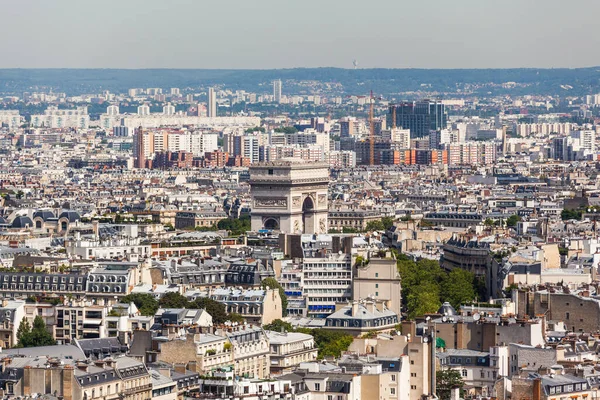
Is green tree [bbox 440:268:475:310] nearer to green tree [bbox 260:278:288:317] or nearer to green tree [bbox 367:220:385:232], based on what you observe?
green tree [bbox 260:278:288:317]

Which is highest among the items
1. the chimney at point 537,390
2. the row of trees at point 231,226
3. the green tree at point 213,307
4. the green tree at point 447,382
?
the chimney at point 537,390

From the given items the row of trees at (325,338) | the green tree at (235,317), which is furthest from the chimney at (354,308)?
the green tree at (235,317)

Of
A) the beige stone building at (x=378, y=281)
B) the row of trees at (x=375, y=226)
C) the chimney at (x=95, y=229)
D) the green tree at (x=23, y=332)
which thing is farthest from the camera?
the row of trees at (x=375, y=226)

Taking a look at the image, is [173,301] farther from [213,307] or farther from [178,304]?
[213,307]

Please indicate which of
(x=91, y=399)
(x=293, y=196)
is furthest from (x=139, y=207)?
(x=91, y=399)

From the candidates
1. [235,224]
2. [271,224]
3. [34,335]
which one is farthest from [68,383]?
[235,224]

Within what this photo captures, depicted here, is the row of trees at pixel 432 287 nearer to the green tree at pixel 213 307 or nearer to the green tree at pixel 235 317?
the green tree at pixel 235 317
